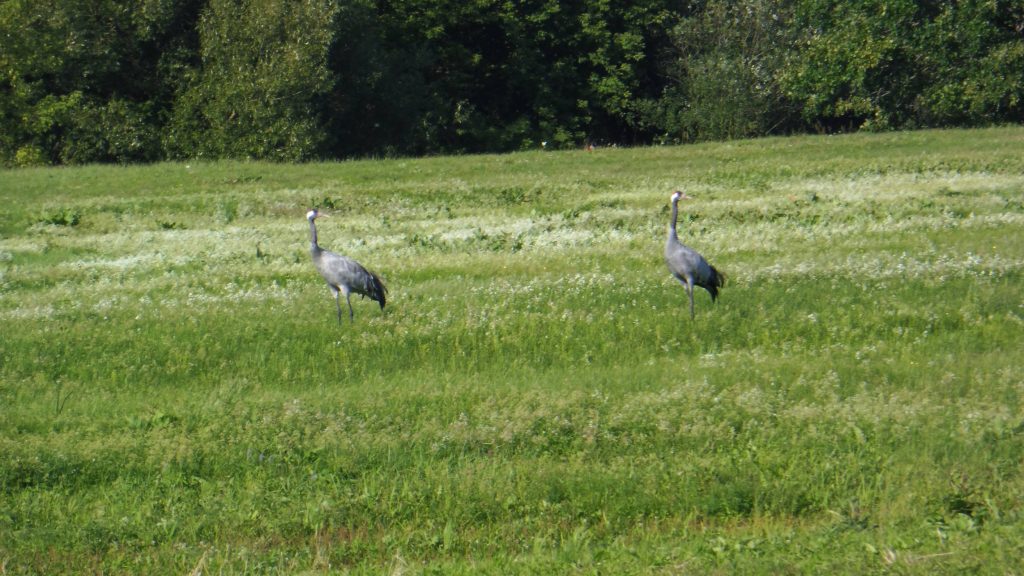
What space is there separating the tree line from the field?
2532cm

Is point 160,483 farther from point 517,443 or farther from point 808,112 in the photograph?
point 808,112

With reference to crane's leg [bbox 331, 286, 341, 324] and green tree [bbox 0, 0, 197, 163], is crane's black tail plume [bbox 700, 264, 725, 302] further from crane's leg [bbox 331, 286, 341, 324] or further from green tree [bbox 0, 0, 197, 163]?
green tree [bbox 0, 0, 197, 163]

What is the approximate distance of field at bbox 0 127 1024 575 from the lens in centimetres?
930

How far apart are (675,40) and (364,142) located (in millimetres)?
18585

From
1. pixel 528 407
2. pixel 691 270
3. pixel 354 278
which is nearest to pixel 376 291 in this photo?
pixel 354 278

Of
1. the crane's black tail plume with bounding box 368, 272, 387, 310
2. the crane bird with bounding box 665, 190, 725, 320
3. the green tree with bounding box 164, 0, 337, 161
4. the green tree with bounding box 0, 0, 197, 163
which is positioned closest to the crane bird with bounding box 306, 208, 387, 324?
the crane's black tail plume with bounding box 368, 272, 387, 310

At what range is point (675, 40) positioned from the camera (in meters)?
63.5

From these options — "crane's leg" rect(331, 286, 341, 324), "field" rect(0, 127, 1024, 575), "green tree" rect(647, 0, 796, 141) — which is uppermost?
"green tree" rect(647, 0, 796, 141)

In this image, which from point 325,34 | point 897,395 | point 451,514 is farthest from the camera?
point 325,34

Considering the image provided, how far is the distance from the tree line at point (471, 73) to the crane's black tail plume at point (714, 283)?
3321cm

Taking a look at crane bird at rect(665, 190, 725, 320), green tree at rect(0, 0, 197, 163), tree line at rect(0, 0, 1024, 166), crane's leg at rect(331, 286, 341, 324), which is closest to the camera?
crane bird at rect(665, 190, 725, 320)

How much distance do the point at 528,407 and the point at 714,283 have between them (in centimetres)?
489

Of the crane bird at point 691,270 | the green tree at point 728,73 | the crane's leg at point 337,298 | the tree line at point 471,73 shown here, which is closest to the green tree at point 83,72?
the tree line at point 471,73

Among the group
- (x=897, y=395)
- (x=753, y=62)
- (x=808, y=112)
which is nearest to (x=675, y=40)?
(x=753, y=62)
